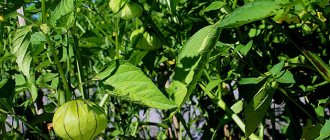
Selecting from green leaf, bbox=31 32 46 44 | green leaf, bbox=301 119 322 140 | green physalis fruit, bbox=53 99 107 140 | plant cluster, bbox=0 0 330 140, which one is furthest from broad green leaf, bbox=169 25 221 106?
green leaf, bbox=301 119 322 140

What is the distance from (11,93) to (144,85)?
22 cm

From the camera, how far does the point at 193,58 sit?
24.1 inches

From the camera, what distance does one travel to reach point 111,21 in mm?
1449

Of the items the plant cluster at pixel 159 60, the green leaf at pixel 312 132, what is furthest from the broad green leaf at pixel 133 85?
the green leaf at pixel 312 132

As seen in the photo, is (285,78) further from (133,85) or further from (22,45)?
(22,45)

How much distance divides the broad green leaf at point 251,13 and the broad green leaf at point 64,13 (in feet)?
0.75

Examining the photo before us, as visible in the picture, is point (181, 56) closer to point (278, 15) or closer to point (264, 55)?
point (278, 15)

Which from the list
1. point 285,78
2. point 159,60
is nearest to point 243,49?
point 285,78

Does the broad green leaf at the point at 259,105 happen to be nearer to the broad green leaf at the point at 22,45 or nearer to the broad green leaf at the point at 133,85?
the broad green leaf at the point at 133,85

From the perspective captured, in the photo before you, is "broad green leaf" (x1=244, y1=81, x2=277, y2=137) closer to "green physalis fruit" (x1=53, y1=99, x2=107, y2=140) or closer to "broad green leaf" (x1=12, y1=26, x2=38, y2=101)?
"green physalis fruit" (x1=53, y1=99, x2=107, y2=140)

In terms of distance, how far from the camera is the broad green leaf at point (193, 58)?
1.85 ft

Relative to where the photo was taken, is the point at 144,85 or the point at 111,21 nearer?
the point at 144,85

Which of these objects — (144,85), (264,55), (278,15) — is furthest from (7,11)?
(264,55)

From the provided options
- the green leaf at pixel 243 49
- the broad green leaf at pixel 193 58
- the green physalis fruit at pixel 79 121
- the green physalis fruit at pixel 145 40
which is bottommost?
the green leaf at pixel 243 49
